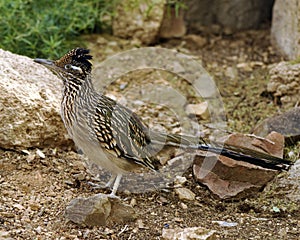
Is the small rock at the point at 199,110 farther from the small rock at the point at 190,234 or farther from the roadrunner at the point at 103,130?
the small rock at the point at 190,234

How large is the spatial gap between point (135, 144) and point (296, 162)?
1.38 meters

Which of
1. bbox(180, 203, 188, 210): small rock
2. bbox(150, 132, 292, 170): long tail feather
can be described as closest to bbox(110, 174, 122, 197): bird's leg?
bbox(150, 132, 292, 170): long tail feather

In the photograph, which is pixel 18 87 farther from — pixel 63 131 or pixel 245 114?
pixel 245 114

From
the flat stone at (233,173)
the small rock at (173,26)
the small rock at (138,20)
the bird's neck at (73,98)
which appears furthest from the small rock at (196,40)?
the bird's neck at (73,98)

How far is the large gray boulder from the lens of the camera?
5.15 metres

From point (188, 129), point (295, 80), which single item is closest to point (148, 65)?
point (188, 129)

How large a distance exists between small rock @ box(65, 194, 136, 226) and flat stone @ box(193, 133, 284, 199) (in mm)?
987

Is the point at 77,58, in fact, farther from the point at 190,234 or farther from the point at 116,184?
the point at 190,234

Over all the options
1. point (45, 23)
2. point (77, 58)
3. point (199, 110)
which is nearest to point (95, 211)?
point (77, 58)

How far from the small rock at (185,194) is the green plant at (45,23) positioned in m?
2.43

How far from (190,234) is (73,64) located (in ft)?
5.35

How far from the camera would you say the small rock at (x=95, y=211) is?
4441 millimetres

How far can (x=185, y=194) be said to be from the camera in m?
5.15

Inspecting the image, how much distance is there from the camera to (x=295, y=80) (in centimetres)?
644
